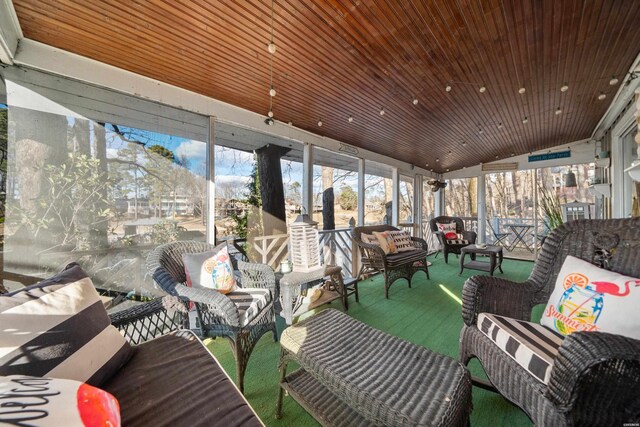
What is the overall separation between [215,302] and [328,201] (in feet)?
10.9

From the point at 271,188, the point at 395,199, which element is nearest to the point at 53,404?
the point at 271,188

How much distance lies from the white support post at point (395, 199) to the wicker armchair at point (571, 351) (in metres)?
4.26

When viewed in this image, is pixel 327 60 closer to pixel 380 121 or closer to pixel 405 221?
pixel 380 121

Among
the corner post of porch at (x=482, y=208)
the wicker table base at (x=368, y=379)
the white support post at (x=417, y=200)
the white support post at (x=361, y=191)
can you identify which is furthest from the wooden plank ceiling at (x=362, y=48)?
the corner post of porch at (x=482, y=208)

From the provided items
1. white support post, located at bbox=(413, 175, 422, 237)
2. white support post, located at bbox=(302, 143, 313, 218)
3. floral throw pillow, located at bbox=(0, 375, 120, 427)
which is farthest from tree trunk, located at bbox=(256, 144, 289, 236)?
white support post, located at bbox=(413, 175, 422, 237)

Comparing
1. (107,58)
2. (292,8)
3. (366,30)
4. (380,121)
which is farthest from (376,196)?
(107,58)

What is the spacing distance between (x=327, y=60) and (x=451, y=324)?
2850 mm

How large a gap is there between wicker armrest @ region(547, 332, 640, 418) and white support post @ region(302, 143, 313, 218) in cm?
322

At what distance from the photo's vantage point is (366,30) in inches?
77.9

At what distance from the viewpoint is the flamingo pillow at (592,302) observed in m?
1.18

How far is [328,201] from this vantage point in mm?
4773

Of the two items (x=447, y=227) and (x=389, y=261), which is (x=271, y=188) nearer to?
(x=389, y=261)

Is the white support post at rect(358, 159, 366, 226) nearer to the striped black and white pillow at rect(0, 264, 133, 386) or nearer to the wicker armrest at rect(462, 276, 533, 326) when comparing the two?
the wicker armrest at rect(462, 276, 533, 326)

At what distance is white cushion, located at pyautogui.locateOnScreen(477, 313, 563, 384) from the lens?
1145mm
